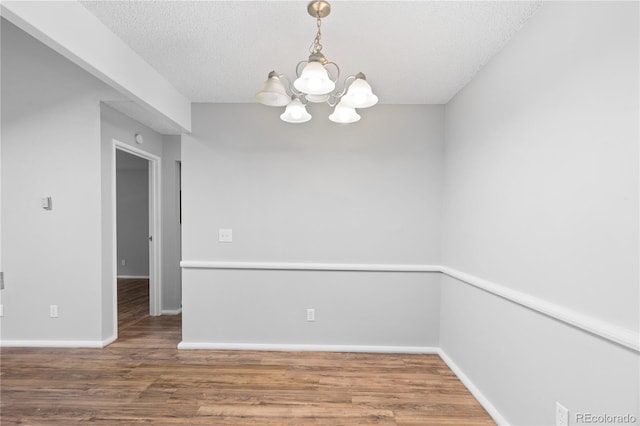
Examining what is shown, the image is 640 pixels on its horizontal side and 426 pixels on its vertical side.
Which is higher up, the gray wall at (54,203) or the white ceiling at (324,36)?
the white ceiling at (324,36)

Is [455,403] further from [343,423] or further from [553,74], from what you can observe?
[553,74]

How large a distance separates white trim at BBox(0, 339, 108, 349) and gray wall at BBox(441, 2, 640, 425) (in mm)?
3471

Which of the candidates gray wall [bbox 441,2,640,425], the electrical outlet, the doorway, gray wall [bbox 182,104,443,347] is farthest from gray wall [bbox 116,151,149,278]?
the electrical outlet

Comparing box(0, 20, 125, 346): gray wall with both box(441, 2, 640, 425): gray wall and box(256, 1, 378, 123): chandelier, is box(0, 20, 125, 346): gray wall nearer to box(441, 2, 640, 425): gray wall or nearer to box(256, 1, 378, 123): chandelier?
box(256, 1, 378, 123): chandelier

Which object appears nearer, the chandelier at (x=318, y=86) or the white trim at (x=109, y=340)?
the chandelier at (x=318, y=86)

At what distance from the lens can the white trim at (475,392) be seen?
2041 mm

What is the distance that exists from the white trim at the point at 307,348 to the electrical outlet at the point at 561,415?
155 cm

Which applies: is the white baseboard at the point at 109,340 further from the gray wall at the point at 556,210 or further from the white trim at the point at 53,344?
the gray wall at the point at 556,210

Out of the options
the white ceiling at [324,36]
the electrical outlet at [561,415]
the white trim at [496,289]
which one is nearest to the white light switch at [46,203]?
the white trim at [496,289]

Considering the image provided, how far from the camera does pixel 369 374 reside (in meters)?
2.66

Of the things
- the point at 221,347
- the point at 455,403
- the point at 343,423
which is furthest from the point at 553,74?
the point at 221,347

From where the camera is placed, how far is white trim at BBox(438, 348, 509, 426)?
2.04m

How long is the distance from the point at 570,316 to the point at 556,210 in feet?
1.64

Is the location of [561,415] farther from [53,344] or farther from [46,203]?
[46,203]
